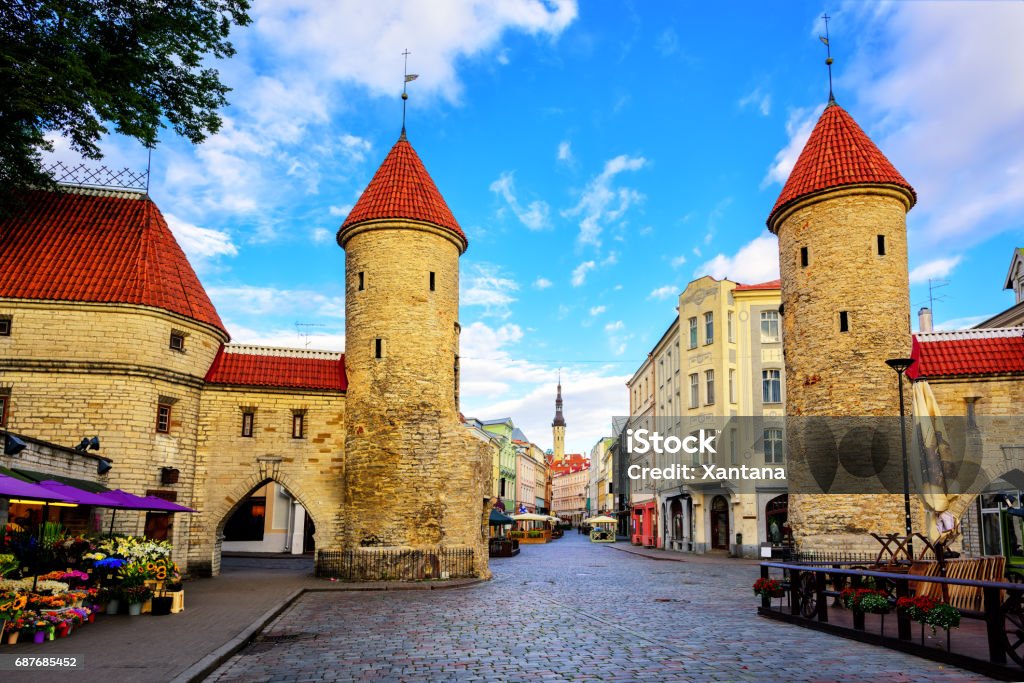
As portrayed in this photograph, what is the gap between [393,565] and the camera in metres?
23.5

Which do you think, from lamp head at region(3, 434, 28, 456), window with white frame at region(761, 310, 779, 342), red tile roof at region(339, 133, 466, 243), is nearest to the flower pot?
lamp head at region(3, 434, 28, 456)

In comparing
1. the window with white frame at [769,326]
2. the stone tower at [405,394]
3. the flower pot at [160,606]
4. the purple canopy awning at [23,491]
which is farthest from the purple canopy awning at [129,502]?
the window with white frame at [769,326]

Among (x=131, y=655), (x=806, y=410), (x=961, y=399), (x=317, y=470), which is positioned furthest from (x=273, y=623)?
(x=961, y=399)

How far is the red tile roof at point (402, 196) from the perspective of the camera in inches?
1014

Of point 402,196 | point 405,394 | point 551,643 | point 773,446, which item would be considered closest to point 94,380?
point 405,394

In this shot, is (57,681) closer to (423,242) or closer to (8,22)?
(8,22)

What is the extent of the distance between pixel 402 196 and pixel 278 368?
693 cm

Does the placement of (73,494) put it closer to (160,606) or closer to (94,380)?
(160,606)

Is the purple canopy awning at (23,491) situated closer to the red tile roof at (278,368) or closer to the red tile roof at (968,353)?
the red tile roof at (278,368)

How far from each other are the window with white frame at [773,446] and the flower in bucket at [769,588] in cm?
2504

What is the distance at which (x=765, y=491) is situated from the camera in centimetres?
3844

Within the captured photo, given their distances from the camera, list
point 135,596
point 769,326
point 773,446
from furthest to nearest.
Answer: point 769,326, point 773,446, point 135,596

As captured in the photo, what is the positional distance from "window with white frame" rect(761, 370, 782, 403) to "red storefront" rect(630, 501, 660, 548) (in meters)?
15.6

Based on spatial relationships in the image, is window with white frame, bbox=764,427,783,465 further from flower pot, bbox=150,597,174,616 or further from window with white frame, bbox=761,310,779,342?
flower pot, bbox=150,597,174,616
